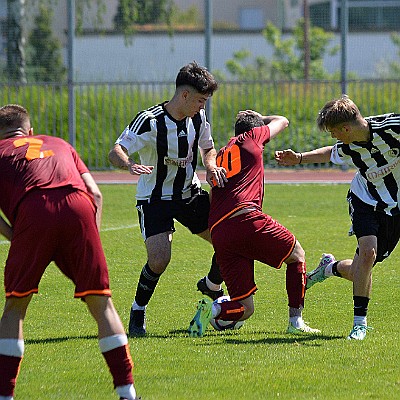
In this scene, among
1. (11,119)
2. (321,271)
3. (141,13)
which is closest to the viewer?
(11,119)

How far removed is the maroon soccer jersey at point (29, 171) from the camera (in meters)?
5.59

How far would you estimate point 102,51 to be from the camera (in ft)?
81.8

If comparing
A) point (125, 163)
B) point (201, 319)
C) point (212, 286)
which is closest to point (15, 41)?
point (212, 286)

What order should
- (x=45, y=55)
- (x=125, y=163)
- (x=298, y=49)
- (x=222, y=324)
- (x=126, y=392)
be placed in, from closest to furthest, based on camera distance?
(x=126, y=392), (x=125, y=163), (x=222, y=324), (x=45, y=55), (x=298, y=49)

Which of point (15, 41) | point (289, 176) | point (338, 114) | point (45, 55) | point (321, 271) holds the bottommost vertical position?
point (289, 176)

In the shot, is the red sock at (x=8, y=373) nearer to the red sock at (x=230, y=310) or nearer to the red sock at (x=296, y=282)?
the red sock at (x=230, y=310)

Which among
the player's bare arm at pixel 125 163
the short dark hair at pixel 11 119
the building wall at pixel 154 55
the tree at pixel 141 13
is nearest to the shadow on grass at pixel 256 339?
the player's bare arm at pixel 125 163

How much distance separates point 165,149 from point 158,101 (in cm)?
1616

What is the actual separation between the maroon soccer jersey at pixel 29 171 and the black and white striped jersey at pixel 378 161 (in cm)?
264

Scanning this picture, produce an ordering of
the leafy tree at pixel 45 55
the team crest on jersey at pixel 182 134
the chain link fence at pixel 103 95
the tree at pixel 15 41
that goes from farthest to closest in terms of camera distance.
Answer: the tree at pixel 15 41 < the leafy tree at pixel 45 55 < the chain link fence at pixel 103 95 < the team crest on jersey at pixel 182 134

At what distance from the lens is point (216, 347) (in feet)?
23.4

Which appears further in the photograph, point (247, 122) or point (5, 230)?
point (247, 122)

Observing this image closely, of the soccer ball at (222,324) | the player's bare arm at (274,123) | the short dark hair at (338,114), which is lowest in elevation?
the soccer ball at (222,324)

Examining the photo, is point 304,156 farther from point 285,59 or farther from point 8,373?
point 285,59
